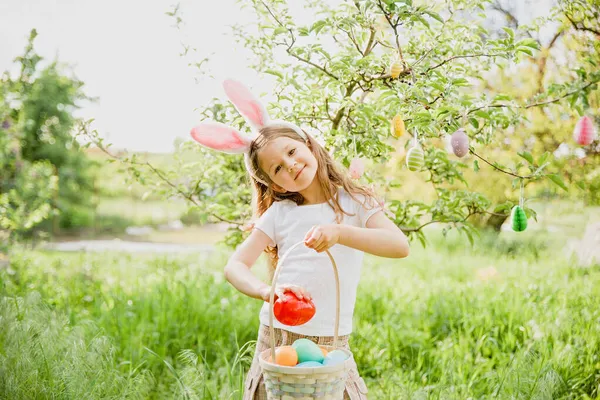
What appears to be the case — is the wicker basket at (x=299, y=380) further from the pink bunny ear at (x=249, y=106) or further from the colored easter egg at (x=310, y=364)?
the pink bunny ear at (x=249, y=106)

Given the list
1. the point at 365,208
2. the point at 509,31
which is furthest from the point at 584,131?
the point at 365,208

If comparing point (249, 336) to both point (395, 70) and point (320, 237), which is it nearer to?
point (395, 70)

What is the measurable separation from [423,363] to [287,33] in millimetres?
1825

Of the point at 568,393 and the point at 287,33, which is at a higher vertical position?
the point at 287,33

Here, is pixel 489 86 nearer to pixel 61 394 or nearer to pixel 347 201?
pixel 347 201

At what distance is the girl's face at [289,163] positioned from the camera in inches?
66.4

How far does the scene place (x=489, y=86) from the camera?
6.08m

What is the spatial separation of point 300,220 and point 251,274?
0.23m

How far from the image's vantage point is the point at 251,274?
1615 mm

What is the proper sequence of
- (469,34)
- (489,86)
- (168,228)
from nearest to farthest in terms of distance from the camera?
(469,34) → (489,86) → (168,228)

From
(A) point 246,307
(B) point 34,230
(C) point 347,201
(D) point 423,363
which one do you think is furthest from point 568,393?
(B) point 34,230

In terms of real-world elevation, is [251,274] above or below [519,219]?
below

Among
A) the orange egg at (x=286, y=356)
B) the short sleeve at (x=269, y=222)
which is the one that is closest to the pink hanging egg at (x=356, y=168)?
the short sleeve at (x=269, y=222)

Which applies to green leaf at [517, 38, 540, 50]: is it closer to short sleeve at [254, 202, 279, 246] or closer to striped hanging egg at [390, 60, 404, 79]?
striped hanging egg at [390, 60, 404, 79]
